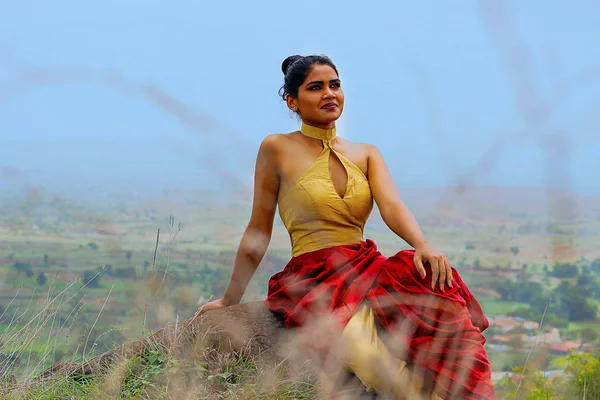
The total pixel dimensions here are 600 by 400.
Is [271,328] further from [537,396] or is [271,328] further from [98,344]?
[537,396]

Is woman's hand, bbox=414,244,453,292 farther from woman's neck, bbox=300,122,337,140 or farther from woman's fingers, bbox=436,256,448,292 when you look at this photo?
woman's neck, bbox=300,122,337,140

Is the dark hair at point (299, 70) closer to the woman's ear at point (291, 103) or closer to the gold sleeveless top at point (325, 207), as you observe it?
the woman's ear at point (291, 103)

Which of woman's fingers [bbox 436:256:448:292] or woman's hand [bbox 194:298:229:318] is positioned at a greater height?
woman's fingers [bbox 436:256:448:292]

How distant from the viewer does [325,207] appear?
314 cm

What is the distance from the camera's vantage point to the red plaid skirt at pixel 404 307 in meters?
2.72

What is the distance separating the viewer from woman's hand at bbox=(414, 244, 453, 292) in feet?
9.27

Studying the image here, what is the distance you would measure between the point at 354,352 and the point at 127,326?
117 cm

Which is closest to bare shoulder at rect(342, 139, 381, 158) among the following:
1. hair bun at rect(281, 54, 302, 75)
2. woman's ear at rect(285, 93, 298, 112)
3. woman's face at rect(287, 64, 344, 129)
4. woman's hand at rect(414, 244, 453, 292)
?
woman's face at rect(287, 64, 344, 129)

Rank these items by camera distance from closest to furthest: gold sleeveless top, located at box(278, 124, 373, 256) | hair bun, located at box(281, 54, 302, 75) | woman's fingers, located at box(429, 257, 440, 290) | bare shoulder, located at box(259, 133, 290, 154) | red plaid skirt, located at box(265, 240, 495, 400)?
red plaid skirt, located at box(265, 240, 495, 400) → woman's fingers, located at box(429, 257, 440, 290) → gold sleeveless top, located at box(278, 124, 373, 256) → bare shoulder, located at box(259, 133, 290, 154) → hair bun, located at box(281, 54, 302, 75)

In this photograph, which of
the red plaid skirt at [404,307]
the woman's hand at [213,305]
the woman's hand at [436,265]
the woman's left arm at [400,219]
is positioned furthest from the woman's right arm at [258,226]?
the woman's hand at [436,265]

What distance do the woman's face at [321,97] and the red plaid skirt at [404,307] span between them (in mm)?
568

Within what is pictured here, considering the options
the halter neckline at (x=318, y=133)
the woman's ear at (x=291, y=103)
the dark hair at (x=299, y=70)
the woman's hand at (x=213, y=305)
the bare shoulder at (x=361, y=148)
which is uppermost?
the dark hair at (x=299, y=70)

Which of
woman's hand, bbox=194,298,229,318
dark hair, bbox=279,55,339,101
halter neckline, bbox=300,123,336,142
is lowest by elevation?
woman's hand, bbox=194,298,229,318

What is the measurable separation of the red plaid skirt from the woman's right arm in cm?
26
